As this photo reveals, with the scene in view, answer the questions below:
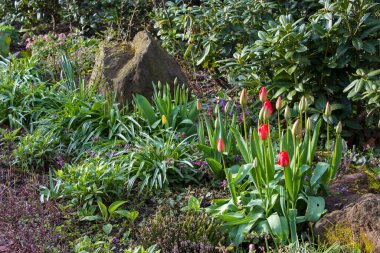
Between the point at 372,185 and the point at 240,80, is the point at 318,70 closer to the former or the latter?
the point at 240,80

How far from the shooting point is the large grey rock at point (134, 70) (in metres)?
6.23

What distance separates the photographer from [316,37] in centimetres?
569

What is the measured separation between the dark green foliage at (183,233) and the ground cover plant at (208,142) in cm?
1

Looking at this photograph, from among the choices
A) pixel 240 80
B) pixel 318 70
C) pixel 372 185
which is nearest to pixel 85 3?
pixel 240 80

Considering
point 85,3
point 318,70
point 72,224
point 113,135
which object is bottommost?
point 72,224

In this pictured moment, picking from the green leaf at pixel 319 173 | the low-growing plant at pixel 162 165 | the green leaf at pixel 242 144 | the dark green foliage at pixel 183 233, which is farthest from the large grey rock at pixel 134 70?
the green leaf at pixel 319 173

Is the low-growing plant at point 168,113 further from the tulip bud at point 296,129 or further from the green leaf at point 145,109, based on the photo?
the tulip bud at point 296,129

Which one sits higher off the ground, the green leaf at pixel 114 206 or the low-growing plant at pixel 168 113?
the low-growing plant at pixel 168 113

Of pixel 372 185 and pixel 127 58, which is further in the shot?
pixel 127 58

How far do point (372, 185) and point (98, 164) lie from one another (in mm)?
2160

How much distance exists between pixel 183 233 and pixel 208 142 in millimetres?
1458

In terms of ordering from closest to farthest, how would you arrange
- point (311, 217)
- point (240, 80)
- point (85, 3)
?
point (311, 217) < point (240, 80) < point (85, 3)

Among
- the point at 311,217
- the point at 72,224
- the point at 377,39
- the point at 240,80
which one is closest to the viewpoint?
the point at 311,217

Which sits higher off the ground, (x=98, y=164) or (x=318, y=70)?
(x=318, y=70)
